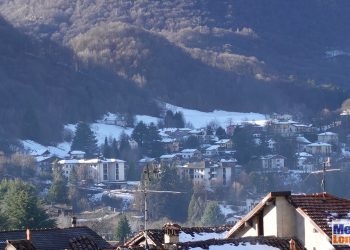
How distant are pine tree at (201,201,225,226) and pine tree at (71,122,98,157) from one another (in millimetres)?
48904

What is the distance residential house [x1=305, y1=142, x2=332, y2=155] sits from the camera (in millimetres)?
143650

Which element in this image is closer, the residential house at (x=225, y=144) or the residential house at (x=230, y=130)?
the residential house at (x=225, y=144)

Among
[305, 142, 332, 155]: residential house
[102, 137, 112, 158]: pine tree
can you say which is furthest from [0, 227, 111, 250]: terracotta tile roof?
[305, 142, 332, 155]: residential house

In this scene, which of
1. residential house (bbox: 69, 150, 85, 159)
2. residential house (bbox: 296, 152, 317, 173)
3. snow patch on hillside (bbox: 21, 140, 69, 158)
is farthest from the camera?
snow patch on hillside (bbox: 21, 140, 69, 158)

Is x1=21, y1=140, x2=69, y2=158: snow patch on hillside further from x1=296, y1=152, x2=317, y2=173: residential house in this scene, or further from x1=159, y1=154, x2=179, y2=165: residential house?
x1=296, y1=152, x2=317, y2=173: residential house

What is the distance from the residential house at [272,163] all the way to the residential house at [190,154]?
864 centimetres

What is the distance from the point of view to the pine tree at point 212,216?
8438cm

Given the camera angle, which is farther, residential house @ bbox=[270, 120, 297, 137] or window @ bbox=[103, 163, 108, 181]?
residential house @ bbox=[270, 120, 297, 137]

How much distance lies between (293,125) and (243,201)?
54.5 m

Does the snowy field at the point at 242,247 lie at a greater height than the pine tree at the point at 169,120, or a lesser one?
lesser

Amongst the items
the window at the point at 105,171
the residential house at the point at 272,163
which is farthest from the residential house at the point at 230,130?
the window at the point at 105,171

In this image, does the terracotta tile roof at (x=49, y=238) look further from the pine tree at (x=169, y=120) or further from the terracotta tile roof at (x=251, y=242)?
the pine tree at (x=169, y=120)

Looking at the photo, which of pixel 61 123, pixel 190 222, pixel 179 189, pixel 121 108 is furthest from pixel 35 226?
pixel 121 108

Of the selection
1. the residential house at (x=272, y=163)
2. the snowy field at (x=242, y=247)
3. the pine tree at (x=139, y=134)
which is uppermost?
the pine tree at (x=139, y=134)
